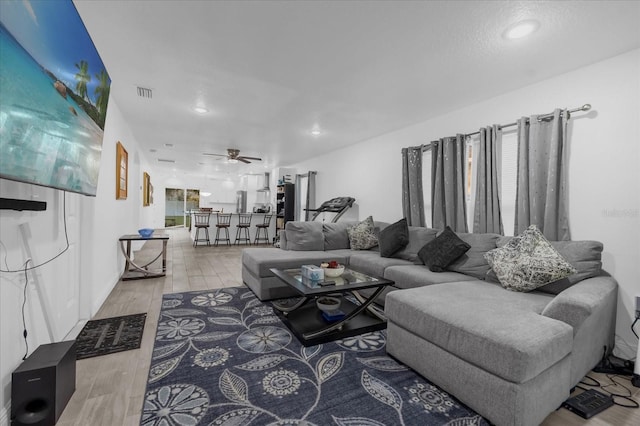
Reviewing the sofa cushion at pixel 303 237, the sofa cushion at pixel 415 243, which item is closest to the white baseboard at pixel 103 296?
the sofa cushion at pixel 303 237

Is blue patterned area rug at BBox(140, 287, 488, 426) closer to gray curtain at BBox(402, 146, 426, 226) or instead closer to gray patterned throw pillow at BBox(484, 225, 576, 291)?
gray patterned throw pillow at BBox(484, 225, 576, 291)

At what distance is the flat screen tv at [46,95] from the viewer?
105 cm

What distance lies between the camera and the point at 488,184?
3.26 meters

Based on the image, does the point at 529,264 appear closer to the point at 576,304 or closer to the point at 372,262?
the point at 576,304

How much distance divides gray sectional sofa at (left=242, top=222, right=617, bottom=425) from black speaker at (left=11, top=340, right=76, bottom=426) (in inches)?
79.8

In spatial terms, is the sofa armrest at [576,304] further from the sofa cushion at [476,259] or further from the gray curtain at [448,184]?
the gray curtain at [448,184]

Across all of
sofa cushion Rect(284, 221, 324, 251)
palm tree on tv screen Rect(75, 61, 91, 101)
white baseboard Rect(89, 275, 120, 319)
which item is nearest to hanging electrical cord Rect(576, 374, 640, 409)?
sofa cushion Rect(284, 221, 324, 251)

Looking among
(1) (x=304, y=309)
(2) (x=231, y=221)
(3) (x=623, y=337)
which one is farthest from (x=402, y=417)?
(2) (x=231, y=221)

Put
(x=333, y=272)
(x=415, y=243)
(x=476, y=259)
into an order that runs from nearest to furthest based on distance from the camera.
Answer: (x=333, y=272), (x=476, y=259), (x=415, y=243)

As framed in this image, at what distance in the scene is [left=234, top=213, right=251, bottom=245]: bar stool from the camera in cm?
826

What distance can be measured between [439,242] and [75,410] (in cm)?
323

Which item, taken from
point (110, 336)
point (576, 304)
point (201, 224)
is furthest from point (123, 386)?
point (201, 224)

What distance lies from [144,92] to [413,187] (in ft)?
12.3

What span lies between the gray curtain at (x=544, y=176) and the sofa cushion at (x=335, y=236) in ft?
7.62
